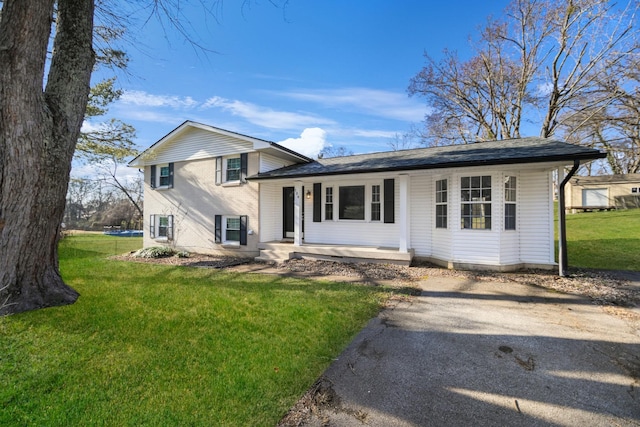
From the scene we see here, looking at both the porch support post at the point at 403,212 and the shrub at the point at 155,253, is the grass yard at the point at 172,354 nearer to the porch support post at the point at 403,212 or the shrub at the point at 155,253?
the porch support post at the point at 403,212

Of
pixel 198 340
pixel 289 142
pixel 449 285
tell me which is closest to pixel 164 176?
pixel 198 340

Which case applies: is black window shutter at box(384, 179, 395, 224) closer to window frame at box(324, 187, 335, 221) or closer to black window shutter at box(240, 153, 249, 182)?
window frame at box(324, 187, 335, 221)

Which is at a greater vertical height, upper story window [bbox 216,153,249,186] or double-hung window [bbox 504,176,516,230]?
upper story window [bbox 216,153,249,186]

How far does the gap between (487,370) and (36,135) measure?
6588 millimetres

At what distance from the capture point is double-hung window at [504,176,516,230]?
7.64 m

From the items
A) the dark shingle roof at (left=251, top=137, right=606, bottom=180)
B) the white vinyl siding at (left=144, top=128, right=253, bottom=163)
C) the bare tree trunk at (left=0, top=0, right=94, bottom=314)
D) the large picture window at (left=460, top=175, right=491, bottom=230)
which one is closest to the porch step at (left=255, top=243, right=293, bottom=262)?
the dark shingle roof at (left=251, top=137, right=606, bottom=180)

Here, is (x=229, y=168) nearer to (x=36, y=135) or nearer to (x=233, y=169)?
(x=233, y=169)

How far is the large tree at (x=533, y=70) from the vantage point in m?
15.4

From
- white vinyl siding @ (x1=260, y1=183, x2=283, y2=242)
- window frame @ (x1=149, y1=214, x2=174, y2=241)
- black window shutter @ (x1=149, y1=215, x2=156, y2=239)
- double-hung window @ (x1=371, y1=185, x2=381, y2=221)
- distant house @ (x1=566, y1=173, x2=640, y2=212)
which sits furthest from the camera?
distant house @ (x1=566, y1=173, x2=640, y2=212)

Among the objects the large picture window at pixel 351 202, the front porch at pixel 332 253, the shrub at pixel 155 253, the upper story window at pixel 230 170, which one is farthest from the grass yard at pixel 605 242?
the shrub at pixel 155 253

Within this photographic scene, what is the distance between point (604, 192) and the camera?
75.4 ft

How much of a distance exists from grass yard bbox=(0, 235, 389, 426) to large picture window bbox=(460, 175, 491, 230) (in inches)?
154

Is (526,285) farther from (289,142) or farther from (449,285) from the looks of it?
(289,142)

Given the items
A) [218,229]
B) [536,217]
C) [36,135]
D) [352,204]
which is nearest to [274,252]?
[218,229]
